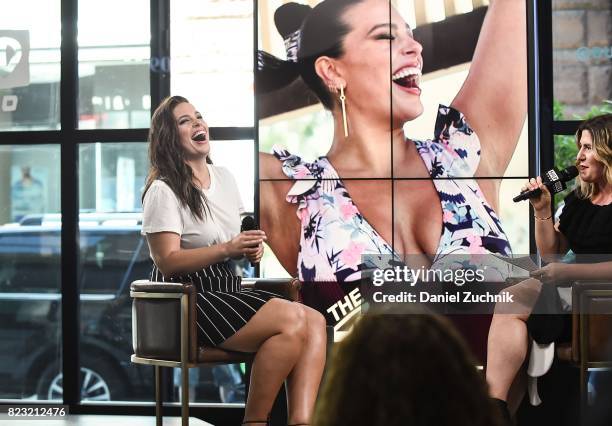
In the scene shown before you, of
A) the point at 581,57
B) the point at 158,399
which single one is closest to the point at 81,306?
the point at 158,399

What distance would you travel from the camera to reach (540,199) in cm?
386

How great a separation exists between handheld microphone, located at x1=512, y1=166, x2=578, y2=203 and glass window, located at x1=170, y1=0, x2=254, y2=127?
153cm

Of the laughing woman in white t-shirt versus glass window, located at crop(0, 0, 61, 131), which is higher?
glass window, located at crop(0, 0, 61, 131)

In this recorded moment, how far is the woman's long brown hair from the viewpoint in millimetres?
3912

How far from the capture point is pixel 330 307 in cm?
427

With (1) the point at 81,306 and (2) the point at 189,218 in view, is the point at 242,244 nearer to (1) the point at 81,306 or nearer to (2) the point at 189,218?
(2) the point at 189,218

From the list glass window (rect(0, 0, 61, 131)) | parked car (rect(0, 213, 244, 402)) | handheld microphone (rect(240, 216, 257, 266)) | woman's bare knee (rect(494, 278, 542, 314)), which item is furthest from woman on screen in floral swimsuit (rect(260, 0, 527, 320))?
glass window (rect(0, 0, 61, 131))

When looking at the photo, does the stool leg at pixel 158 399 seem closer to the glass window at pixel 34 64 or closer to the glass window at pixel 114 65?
the glass window at pixel 114 65

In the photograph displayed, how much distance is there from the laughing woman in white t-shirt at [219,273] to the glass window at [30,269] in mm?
1227

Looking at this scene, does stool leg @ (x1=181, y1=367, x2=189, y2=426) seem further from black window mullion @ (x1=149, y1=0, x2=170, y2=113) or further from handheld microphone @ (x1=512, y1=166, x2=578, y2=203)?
black window mullion @ (x1=149, y1=0, x2=170, y2=113)

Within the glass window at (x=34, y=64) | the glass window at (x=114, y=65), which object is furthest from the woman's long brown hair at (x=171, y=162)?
the glass window at (x=34, y=64)

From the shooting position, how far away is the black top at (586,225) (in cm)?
378

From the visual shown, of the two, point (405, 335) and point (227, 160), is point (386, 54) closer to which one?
point (227, 160)

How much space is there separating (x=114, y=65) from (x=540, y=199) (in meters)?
2.31
